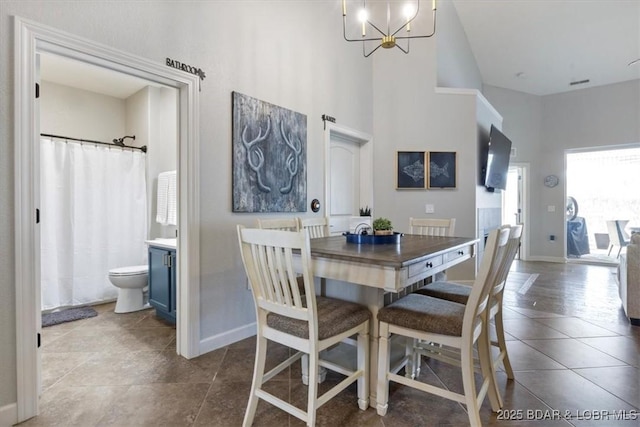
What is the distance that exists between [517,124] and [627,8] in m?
2.45

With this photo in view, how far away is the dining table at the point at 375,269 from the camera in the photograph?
4.71ft

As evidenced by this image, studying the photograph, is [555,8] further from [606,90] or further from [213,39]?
[213,39]

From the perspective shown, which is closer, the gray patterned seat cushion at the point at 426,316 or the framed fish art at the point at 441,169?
the gray patterned seat cushion at the point at 426,316

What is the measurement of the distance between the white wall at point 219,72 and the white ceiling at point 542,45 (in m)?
1.93

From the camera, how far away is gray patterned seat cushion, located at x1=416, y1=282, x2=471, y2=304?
1.94m

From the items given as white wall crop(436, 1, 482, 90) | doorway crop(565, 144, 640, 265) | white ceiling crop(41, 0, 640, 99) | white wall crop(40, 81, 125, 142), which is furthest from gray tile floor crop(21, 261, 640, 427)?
doorway crop(565, 144, 640, 265)

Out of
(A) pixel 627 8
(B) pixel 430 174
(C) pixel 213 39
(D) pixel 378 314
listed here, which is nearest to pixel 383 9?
(B) pixel 430 174

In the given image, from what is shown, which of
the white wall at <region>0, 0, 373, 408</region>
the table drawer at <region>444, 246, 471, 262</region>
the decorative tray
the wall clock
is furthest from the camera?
the wall clock

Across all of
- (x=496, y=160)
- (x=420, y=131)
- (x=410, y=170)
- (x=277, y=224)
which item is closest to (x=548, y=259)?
(x=496, y=160)

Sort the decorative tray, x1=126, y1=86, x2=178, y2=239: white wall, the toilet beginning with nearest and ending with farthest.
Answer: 1. the decorative tray
2. the toilet
3. x1=126, y1=86, x2=178, y2=239: white wall

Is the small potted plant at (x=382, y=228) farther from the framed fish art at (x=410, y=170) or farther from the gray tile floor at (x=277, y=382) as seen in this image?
the framed fish art at (x=410, y=170)

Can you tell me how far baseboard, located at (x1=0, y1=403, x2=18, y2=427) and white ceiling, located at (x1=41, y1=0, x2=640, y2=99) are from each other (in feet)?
11.2

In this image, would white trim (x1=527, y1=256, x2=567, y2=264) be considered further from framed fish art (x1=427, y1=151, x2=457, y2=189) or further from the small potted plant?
the small potted plant

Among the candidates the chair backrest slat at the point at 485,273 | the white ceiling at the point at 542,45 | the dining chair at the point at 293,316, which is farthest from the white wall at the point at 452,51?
the dining chair at the point at 293,316
